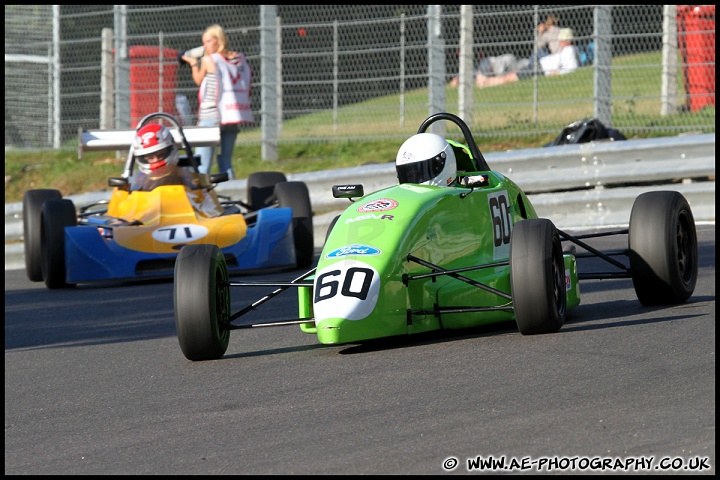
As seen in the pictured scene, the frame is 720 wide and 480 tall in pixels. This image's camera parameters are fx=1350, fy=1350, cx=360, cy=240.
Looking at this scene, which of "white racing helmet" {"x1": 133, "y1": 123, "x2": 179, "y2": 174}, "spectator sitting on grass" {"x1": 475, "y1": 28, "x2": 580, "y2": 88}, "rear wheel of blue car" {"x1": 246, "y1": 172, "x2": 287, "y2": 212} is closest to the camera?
"white racing helmet" {"x1": 133, "y1": 123, "x2": 179, "y2": 174}

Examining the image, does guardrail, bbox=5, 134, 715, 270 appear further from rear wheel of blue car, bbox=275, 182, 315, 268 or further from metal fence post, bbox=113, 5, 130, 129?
metal fence post, bbox=113, 5, 130, 129

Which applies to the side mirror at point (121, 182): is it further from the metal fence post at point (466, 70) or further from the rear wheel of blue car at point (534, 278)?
the rear wheel of blue car at point (534, 278)

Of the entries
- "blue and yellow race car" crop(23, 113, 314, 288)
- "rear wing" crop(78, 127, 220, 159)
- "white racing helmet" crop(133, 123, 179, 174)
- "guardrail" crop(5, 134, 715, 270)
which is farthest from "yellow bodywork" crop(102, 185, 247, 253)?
"guardrail" crop(5, 134, 715, 270)

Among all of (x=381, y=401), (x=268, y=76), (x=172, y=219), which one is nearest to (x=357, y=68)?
(x=268, y=76)

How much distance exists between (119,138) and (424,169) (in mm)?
6055

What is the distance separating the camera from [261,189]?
13.4 meters

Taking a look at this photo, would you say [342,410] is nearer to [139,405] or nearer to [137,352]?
[139,405]

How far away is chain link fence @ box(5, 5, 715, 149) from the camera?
15.5 meters

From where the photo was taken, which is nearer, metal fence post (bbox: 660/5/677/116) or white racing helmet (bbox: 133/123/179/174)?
white racing helmet (bbox: 133/123/179/174)

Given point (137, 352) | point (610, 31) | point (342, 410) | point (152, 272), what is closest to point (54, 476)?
point (342, 410)

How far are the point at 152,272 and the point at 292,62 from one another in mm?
6585

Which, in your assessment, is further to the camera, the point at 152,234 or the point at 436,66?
the point at 436,66

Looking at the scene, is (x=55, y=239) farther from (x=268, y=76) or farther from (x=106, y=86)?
(x=106, y=86)

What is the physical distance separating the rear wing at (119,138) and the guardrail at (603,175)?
148 cm
